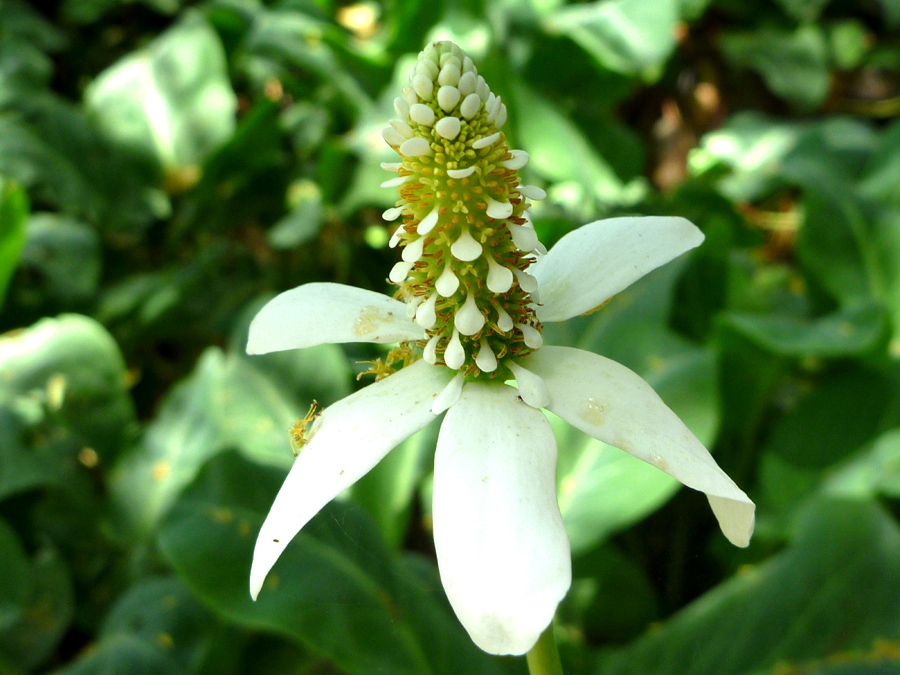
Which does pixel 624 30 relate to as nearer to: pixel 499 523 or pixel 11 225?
pixel 11 225

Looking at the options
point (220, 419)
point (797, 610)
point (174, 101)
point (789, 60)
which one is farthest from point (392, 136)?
point (789, 60)

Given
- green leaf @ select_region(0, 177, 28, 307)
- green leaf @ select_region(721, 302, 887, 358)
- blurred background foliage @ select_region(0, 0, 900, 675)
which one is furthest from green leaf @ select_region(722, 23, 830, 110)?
green leaf @ select_region(0, 177, 28, 307)

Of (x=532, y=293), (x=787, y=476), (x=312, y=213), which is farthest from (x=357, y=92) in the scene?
(x=532, y=293)

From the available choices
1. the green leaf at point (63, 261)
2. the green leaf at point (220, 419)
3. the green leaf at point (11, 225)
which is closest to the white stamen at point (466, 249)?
the green leaf at point (220, 419)

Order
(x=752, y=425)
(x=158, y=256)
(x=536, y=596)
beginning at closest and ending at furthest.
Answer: (x=536, y=596) → (x=752, y=425) → (x=158, y=256)

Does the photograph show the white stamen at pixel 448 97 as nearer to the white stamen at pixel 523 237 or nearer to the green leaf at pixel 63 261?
the white stamen at pixel 523 237

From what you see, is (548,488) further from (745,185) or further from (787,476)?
(745,185)
